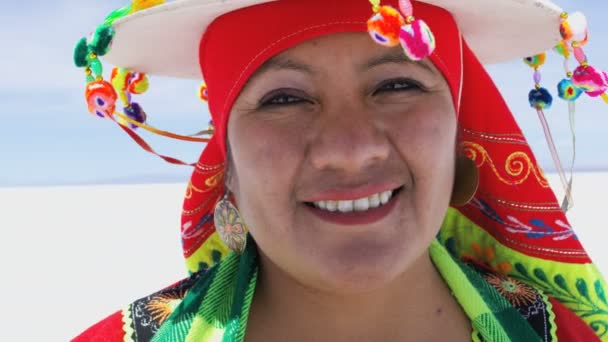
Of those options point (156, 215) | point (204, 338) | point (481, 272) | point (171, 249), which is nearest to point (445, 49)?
point (481, 272)

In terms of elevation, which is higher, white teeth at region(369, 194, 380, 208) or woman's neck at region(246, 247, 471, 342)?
white teeth at region(369, 194, 380, 208)

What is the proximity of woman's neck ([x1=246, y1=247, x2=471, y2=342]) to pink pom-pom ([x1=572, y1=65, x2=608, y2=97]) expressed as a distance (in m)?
0.83

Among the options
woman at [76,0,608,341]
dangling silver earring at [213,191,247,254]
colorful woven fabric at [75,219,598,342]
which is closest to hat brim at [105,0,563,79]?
woman at [76,0,608,341]

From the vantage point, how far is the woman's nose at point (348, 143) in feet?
6.04

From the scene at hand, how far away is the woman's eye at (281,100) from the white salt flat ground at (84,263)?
4.21 m

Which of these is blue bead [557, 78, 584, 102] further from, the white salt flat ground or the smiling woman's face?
the white salt flat ground

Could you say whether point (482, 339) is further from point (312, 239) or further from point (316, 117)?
point (316, 117)

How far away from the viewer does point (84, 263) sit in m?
8.98

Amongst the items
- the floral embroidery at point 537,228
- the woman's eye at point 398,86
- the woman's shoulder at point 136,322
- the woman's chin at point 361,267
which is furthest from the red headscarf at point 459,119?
the woman's chin at point 361,267

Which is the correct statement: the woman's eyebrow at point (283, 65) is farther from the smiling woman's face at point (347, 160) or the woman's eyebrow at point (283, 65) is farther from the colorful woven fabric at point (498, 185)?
the colorful woven fabric at point (498, 185)

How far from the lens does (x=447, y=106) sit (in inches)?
81.3

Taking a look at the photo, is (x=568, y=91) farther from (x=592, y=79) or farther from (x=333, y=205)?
(x=333, y=205)

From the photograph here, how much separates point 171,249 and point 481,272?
24.4ft

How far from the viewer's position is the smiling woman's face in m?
1.90
